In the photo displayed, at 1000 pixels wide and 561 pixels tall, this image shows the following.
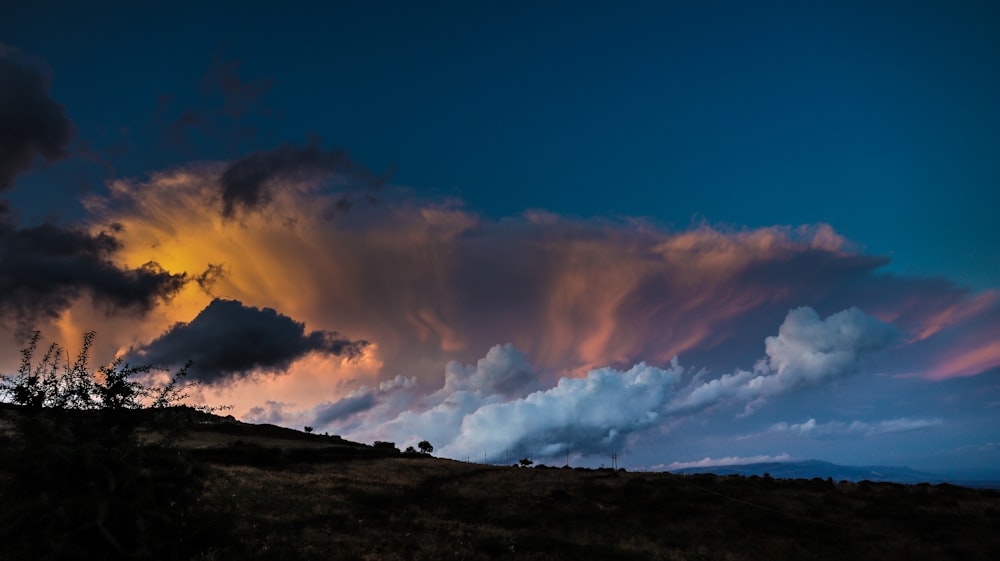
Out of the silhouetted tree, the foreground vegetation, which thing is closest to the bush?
the foreground vegetation

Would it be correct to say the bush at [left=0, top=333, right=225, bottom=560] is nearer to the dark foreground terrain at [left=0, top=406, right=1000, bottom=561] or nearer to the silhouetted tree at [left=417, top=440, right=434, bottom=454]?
the dark foreground terrain at [left=0, top=406, right=1000, bottom=561]

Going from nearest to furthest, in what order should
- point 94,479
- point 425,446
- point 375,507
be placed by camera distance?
point 94,479
point 375,507
point 425,446

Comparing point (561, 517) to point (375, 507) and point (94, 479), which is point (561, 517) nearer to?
point (375, 507)

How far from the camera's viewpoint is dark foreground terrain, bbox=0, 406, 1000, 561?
108 feet

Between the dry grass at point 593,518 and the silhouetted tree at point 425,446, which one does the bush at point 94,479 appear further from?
the silhouetted tree at point 425,446

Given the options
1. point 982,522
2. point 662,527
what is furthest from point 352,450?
point 982,522

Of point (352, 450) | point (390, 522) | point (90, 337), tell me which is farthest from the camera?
point (352, 450)

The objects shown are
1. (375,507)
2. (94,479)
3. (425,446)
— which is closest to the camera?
(94,479)

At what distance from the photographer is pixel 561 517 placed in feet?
163

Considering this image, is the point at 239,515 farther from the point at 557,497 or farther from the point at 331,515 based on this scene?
the point at 557,497

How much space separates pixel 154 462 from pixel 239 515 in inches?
559

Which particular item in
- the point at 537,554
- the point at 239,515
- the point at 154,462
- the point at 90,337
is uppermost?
the point at 90,337

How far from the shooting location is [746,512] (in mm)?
50719

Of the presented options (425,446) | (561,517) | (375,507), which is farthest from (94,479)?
(425,446)
